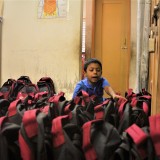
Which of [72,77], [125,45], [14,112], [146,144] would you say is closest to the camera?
[146,144]

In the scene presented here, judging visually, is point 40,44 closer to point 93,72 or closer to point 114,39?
point 93,72

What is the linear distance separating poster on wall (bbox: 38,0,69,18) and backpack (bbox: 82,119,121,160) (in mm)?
1930

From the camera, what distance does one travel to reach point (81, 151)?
1.98ft

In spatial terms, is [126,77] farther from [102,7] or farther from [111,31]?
[102,7]

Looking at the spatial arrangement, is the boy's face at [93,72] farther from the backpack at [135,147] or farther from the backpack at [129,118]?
the backpack at [135,147]

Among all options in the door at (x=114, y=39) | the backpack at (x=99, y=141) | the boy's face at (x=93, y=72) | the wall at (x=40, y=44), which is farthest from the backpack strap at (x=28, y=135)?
the door at (x=114, y=39)

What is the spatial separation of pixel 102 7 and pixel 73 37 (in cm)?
93

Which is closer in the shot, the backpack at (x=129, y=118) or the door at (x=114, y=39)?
the backpack at (x=129, y=118)

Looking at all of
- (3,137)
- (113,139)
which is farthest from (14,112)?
(113,139)

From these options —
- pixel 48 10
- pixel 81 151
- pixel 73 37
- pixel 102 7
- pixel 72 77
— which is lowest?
pixel 81 151

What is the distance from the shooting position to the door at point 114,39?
314cm

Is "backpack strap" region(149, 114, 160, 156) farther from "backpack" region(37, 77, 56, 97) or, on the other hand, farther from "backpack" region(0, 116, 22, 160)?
"backpack" region(37, 77, 56, 97)

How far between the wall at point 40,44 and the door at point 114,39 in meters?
0.73

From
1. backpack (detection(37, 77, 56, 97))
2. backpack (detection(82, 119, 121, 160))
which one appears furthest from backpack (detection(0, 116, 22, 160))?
backpack (detection(37, 77, 56, 97))
